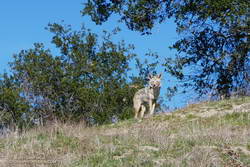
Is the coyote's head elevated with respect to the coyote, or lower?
elevated

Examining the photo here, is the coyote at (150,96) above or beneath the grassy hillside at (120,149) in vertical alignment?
above

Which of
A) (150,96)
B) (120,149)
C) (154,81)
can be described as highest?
(154,81)

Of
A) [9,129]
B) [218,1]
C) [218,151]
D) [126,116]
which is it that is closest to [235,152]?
[218,151]

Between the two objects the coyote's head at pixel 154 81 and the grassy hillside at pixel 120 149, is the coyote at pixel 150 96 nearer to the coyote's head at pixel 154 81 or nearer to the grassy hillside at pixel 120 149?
the coyote's head at pixel 154 81

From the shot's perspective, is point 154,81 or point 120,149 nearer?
point 120,149

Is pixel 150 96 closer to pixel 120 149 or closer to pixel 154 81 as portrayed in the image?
pixel 154 81

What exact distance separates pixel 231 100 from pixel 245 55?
5281mm

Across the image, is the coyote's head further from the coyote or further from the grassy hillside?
the grassy hillside

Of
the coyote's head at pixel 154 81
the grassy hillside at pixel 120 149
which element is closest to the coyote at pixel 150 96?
the coyote's head at pixel 154 81

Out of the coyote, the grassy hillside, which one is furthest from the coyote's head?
the grassy hillside

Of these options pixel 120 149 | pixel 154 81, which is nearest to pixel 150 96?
pixel 154 81

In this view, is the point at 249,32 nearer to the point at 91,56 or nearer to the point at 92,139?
the point at 92,139

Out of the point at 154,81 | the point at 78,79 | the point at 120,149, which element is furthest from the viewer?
the point at 78,79

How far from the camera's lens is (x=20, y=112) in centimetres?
3092
